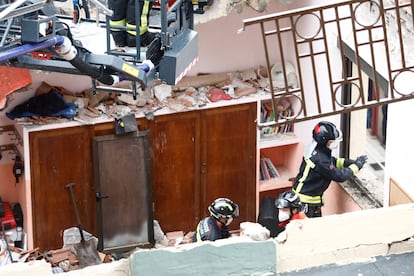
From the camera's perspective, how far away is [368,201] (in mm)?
11164

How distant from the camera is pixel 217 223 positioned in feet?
33.3

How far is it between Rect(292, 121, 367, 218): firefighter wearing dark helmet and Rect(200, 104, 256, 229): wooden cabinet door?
1654 mm

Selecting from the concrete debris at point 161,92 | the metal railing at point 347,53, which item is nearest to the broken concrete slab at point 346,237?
the metal railing at point 347,53

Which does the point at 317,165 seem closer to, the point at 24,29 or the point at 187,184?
the point at 187,184

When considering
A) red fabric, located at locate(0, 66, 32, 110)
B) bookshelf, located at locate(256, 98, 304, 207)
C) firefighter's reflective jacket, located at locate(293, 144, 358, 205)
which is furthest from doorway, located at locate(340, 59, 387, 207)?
red fabric, located at locate(0, 66, 32, 110)

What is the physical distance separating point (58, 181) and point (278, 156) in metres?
2.94

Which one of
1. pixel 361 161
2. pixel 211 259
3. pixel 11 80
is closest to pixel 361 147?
pixel 361 161

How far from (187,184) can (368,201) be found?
242 centimetres

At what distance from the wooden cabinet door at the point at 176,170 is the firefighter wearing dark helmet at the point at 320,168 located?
179cm

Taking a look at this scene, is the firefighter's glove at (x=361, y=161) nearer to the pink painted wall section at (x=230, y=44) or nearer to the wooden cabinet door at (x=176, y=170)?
the wooden cabinet door at (x=176, y=170)

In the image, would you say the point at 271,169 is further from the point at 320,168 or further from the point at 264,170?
the point at 320,168

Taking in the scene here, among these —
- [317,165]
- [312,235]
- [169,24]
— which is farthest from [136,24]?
[317,165]

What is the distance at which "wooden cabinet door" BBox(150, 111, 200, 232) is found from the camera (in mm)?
12156

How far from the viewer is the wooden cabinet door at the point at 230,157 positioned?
1234 centimetres
